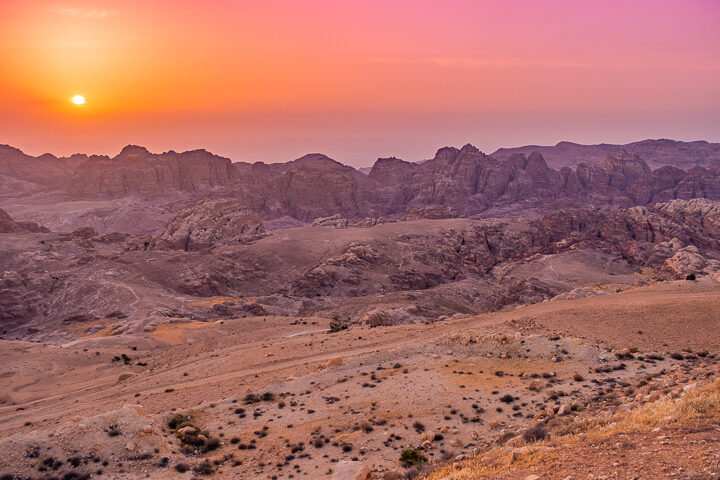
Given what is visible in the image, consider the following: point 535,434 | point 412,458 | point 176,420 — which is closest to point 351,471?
point 412,458

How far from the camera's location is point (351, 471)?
1190 centimetres

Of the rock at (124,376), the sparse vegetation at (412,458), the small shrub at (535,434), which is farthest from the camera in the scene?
the rock at (124,376)

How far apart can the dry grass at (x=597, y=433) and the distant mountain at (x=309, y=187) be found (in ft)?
484

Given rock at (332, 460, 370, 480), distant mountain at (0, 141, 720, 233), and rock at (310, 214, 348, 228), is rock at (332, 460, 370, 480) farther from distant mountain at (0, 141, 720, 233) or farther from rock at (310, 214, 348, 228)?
distant mountain at (0, 141, 720, 233)

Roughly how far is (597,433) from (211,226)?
9710 centimetres

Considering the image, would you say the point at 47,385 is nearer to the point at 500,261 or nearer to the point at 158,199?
the point at 500,261

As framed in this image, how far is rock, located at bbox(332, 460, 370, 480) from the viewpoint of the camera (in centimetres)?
1171

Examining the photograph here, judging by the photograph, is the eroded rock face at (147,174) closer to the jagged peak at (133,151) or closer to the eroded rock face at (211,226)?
the jagged peak at (133,151)

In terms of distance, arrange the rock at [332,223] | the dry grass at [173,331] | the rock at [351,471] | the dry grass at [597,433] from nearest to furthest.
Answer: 1. the dry grass at [597,433]
2. the rock at [351,471]
3. the dry grass at [173,331]
4. the rock at [332,223]

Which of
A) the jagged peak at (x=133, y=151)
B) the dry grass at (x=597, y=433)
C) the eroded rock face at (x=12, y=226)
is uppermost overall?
the jagged peak at (x=133, y=151)

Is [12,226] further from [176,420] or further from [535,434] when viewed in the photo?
[535,434]

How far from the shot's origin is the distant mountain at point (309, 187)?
531ft

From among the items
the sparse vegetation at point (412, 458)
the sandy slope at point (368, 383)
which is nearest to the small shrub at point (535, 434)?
the sandy slope at point (368, 383)

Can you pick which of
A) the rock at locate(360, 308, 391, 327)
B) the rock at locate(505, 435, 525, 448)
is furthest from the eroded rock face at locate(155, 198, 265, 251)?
the rock at locate(505, 435, 525, 448)
